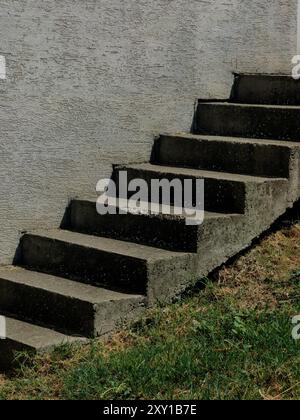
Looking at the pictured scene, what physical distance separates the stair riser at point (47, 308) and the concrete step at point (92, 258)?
0.34 meters

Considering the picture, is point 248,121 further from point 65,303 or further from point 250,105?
point 65,303

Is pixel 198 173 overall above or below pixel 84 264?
above

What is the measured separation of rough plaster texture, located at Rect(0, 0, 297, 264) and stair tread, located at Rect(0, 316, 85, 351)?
782 mm

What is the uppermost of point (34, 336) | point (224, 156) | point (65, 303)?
point (224, 156)

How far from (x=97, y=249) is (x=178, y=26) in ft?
7.26

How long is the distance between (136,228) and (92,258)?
0.41 metres

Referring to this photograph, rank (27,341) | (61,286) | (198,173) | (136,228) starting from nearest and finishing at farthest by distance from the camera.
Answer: (27,341)
(61,286)
(136,228)
(198,173)

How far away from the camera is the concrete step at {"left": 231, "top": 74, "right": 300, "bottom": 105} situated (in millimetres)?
7215

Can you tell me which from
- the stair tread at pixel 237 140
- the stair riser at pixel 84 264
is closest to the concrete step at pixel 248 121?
the stair tread at pixel 237 140

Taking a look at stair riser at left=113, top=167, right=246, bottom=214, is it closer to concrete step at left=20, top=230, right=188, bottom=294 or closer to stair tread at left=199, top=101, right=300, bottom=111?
concrete step at left=20, top=230, right=188, bottom=294

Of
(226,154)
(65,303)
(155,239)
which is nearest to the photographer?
(65,303)

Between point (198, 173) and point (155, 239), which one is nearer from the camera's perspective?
point (155, 239)

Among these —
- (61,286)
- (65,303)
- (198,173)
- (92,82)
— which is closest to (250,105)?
(198,173)

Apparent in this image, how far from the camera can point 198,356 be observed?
503 centimetres
